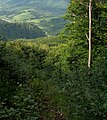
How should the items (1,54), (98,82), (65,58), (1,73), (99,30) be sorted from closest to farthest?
(98,82)
(1,73)
(1,54)
(99,30)
(65,58)

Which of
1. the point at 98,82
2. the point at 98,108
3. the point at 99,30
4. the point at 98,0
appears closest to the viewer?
the point at 98,108

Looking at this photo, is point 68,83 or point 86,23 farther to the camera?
point 86,23

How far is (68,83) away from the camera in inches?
580

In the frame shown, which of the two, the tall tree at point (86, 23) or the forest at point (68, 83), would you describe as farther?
the tall tree at point (86, 23)

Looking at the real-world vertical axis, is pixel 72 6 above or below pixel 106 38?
above

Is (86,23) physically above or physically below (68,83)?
above

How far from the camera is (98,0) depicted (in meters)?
25.4

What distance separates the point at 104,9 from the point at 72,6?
10.00 ft

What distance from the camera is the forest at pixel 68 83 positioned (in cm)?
1035

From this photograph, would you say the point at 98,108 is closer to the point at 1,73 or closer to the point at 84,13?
the point at 1,73

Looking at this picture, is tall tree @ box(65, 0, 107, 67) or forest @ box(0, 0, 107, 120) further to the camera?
tall tree @ box(65, 0, 107, 67)

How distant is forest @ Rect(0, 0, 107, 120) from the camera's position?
408 inches

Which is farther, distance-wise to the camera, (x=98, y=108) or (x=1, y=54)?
(x=1, y=54)

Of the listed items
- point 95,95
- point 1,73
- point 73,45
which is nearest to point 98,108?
point 95,95
